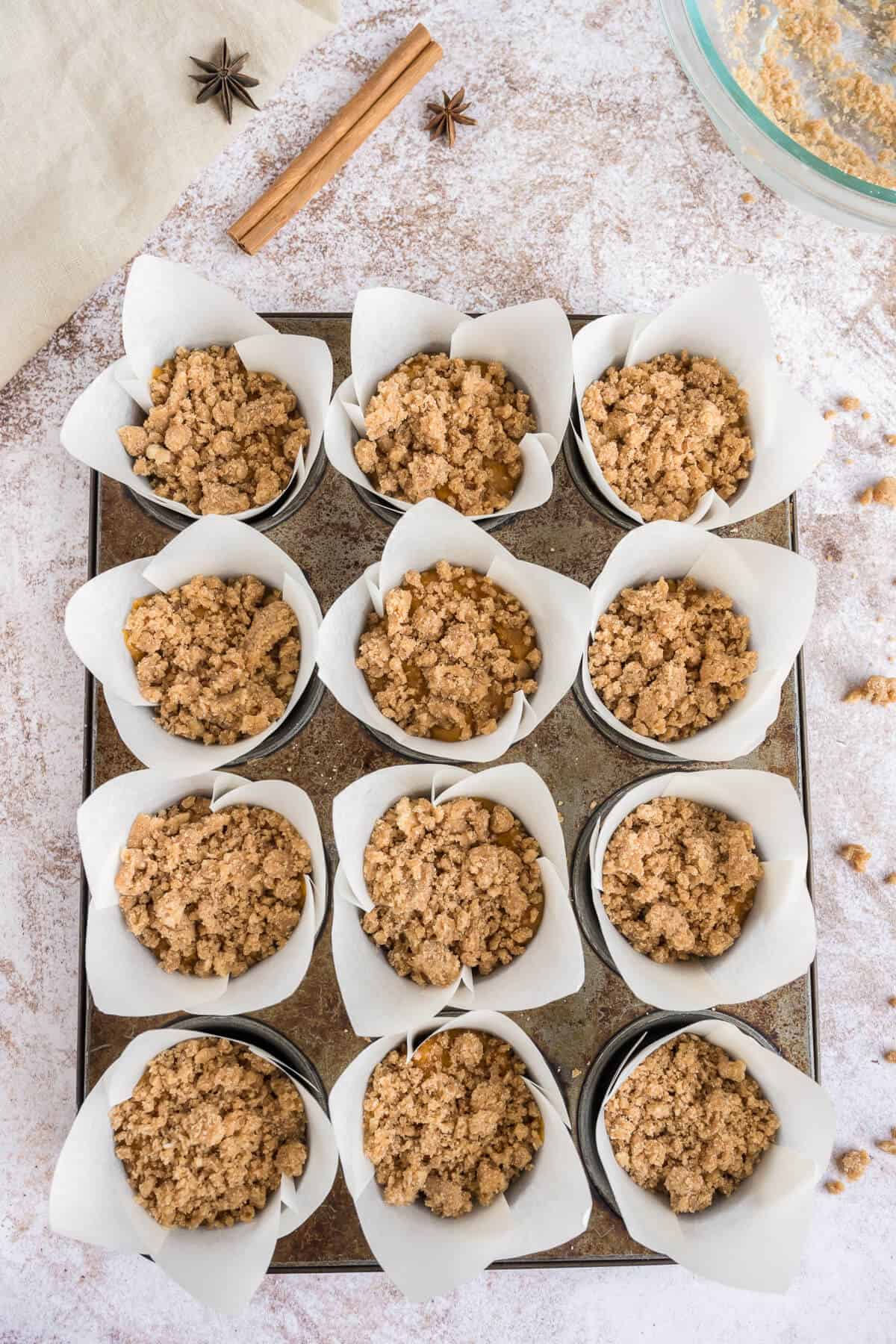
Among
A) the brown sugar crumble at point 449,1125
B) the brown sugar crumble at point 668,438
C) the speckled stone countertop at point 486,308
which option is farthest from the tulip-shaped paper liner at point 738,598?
the brown sugar crumble at point 449,1125

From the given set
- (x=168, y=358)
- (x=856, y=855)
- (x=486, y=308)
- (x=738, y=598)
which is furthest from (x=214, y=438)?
(x=856, y=855)

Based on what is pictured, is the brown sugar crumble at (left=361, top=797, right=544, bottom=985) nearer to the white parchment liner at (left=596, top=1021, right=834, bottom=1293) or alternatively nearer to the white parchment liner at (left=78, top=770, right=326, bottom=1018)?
the white parchment liner at (left=78, top=770, right=326, bottom=1018)

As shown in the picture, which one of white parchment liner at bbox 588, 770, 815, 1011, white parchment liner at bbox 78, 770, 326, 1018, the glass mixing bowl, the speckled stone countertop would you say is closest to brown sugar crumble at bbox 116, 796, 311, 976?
white parchment liner at bbox 78, 770, 326, 1018

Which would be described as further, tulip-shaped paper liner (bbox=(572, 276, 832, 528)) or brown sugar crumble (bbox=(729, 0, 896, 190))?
brown sugar crumble (bbox=(729, 0, 896, 190))

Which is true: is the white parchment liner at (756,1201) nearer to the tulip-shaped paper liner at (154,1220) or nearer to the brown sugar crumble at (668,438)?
the tulip-shaped paper liner at (154,1220)

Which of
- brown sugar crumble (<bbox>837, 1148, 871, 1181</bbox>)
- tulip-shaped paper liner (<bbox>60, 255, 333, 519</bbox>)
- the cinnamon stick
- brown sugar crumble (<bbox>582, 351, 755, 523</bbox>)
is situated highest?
Answer: the cinnamon stick

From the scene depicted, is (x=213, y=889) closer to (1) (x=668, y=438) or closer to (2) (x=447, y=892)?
(2) (x=447, y=892)
